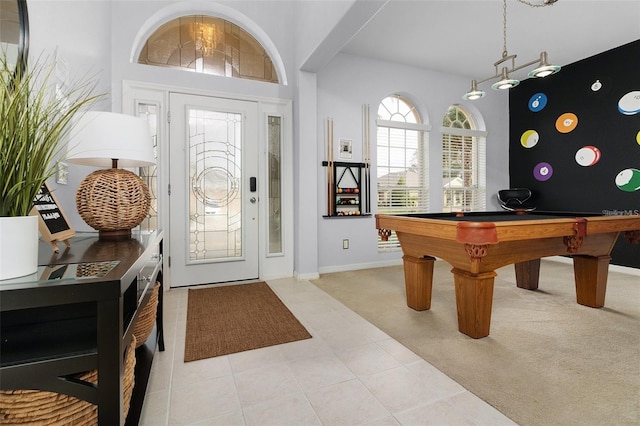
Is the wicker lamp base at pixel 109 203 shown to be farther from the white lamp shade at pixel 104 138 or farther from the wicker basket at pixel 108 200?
the white lamp shade at pixel 104 138

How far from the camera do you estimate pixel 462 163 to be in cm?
531

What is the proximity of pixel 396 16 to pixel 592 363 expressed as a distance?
3.67 metres

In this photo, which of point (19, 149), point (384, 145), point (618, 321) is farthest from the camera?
point (384, 145)

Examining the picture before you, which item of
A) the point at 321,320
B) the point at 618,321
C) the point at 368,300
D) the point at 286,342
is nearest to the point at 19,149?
the point at 286,342

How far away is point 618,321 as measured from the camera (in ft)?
7.97

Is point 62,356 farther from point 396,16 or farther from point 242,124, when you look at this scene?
point 396,16

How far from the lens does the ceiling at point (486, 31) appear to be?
334 centimetres

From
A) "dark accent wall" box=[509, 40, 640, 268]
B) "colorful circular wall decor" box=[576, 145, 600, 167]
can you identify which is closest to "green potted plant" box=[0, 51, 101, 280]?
"dark accent wall" box=[509, 40, 640, 268]

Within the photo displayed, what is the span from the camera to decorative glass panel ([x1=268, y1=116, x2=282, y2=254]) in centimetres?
383

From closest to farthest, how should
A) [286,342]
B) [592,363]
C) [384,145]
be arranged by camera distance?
[592,363]
[286,342]
[384,145]

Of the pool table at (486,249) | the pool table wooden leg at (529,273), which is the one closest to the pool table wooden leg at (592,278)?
the pool table at (486,249)

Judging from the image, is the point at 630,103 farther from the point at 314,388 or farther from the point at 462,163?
the point at 314,388

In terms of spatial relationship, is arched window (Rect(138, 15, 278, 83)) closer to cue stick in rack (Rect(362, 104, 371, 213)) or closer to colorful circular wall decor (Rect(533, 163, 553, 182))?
cue stick in rack (Rect(362, 104, 371, 213))

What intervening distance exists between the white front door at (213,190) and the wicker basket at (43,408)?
274 cm
